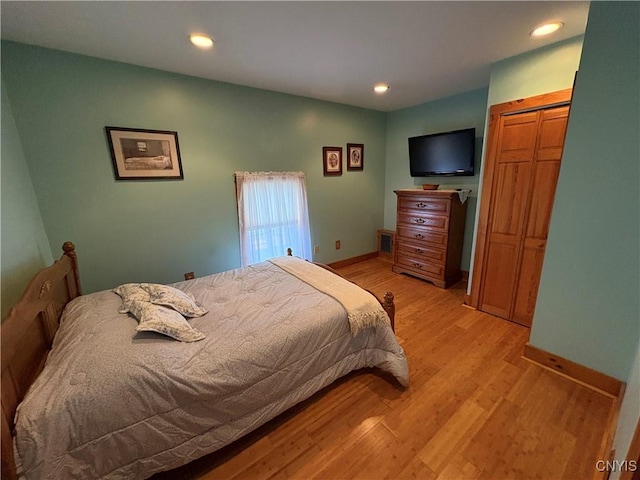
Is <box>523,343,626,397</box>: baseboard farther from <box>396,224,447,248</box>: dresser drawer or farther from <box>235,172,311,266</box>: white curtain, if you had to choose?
<box>235,172,311,266</box>: white curtain

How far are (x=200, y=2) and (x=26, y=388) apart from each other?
2.11 m

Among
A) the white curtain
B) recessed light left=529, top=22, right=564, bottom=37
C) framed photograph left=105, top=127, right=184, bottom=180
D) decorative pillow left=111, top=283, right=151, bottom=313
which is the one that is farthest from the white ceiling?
decorative pillow left=111, top=283, right=151, bottom=313

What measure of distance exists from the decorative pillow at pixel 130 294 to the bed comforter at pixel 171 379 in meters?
0.05

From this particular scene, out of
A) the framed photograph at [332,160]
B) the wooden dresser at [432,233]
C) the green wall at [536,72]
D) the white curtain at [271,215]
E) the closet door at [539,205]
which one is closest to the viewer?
the green wall at [536,72]

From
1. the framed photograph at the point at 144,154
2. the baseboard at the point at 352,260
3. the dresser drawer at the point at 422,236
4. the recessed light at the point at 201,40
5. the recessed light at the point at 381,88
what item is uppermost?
the recessed light at the point at 381,88

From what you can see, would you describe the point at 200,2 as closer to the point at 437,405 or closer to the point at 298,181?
the point at 298,181

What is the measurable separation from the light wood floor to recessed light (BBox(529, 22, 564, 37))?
2423mm

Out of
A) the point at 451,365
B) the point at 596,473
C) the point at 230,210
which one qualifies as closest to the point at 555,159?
the point at 451,365

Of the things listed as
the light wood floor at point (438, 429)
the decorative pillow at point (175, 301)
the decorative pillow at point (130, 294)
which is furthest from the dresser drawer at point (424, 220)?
the decorative pillow at point (130, 294)

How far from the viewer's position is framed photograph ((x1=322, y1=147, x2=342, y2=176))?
364 cm

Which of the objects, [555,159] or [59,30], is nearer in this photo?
[59,30]

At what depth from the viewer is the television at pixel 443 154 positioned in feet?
10.2

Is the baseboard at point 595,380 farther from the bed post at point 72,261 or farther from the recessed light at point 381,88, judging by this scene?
the bed post at point 72,261

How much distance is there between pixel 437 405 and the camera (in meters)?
1.63
